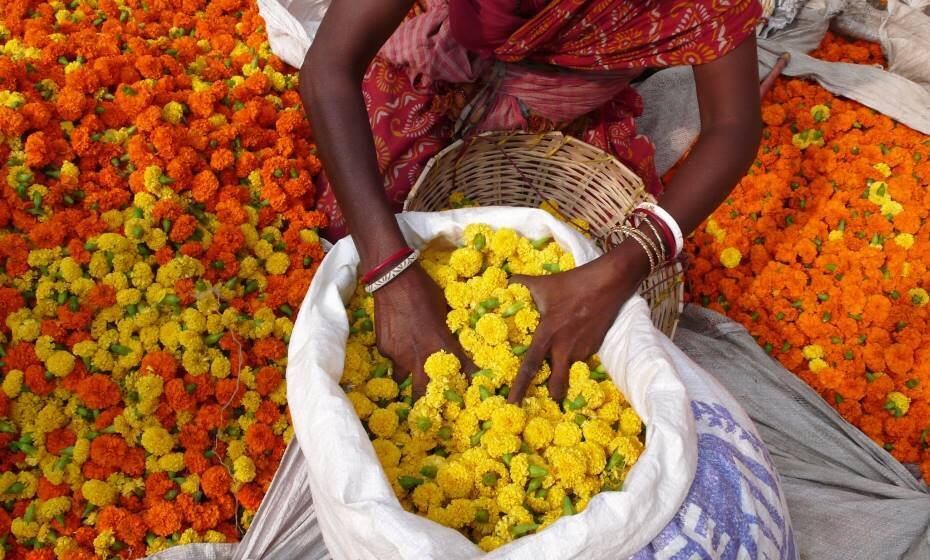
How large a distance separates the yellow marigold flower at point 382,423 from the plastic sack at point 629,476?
0.11 metres

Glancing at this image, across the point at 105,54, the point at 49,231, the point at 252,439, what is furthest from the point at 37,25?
the point at 252,439

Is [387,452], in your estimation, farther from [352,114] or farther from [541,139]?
[541,139]

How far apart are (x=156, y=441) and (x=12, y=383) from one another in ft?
1.14

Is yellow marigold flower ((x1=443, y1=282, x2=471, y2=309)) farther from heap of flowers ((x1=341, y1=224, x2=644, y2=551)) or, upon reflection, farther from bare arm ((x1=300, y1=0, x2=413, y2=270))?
bare arm ((x1=300, y1=0, x2=413, y2=270))

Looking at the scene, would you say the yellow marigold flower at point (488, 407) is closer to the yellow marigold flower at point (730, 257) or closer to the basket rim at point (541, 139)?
the basket rim at point (541, 139)

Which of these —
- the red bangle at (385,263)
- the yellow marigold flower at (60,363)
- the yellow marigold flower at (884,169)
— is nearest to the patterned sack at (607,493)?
the red bangle at (385,263)

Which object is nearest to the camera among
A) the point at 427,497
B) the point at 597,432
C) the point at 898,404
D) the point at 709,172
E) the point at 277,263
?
the point at 427,497

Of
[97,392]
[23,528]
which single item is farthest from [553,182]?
[23,528]

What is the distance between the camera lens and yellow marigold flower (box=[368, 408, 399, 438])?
1.41 metres

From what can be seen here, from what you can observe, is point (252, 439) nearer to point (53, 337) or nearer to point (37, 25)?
point (53, 337)

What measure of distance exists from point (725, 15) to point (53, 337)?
182cm

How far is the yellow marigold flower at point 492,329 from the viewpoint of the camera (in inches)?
59.2

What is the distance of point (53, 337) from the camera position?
64.2 inches

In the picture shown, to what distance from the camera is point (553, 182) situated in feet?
7.32
